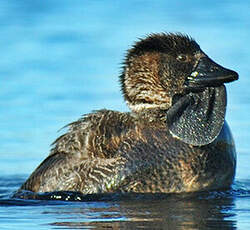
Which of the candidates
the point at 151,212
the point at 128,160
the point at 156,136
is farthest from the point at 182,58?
the point at 151,212

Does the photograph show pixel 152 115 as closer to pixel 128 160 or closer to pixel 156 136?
pixel 156 136

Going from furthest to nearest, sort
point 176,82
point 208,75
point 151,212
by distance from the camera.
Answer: point 176,82 < point 208,75 < point 151,212

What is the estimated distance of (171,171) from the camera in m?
9.34

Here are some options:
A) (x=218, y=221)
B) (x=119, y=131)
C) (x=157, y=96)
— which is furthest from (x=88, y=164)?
(x=218, y=221)

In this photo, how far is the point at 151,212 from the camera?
26.7 feet

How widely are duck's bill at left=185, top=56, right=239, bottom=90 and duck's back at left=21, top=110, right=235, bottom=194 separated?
20.2 inches

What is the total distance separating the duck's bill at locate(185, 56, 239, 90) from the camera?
383 inches

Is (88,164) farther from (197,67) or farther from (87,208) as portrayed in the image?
(197,67)

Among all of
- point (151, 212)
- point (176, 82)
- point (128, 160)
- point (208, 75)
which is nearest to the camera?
point (151, 212)

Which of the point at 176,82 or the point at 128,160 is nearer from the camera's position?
the point at 128,160

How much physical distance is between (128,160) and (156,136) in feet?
1.31

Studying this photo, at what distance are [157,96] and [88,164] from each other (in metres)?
1.14

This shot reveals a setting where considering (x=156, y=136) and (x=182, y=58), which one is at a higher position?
(x=182, y=58)

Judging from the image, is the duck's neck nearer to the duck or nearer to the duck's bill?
the duck
